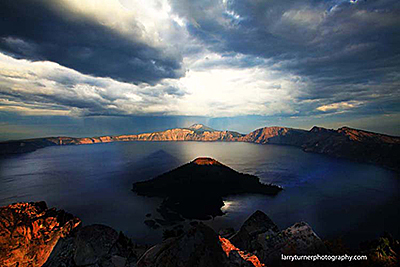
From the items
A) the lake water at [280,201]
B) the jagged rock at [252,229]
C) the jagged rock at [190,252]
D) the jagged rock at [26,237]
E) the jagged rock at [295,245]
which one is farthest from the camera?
the lake water at [280,201]

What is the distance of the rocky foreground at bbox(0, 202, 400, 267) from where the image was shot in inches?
405

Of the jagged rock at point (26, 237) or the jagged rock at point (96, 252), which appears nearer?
the jagged rock at point (96, 252)

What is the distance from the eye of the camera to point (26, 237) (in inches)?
1119

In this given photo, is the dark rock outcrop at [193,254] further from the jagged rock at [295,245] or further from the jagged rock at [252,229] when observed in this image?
the jagged rock at [252,229]

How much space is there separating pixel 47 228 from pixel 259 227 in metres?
39.4

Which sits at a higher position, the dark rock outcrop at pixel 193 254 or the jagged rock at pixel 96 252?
the dark rock outcrop at pixel 193 254

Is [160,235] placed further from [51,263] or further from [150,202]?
[51,263]

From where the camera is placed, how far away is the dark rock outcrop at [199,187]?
83.5m

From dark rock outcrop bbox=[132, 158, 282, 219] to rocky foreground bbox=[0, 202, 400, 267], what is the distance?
50.1 m

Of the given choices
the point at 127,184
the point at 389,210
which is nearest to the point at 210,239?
the point at 389,210

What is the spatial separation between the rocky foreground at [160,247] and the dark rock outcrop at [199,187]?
50066 mm

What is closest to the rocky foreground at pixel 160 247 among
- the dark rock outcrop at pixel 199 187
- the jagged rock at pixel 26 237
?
the jagged rock at pixel 26 237

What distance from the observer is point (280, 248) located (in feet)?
54.1

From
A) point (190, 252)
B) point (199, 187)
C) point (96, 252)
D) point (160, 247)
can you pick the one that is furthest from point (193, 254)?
point (199, 187)
